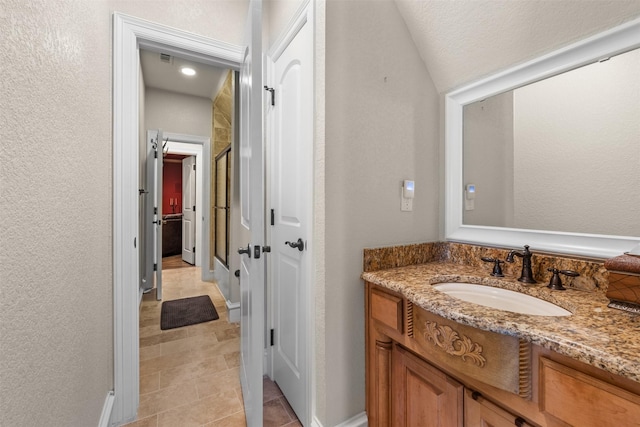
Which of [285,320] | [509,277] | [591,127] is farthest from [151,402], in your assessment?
[591,127]

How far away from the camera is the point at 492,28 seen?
4.05 feet

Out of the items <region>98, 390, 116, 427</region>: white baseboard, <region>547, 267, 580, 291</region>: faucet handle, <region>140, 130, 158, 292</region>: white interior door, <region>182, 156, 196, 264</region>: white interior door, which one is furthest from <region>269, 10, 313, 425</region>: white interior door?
<region>182, 156, 196, 264</region>: white interior door

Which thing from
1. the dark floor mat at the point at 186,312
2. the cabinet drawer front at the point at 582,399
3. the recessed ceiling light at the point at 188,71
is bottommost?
the dark floor mat at the point at 186,312

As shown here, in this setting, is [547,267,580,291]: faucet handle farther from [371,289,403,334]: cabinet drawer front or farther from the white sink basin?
[371,289,403,334]: cabinet drawer front

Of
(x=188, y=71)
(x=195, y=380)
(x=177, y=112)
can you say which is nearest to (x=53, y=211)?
(x=195, y=380)

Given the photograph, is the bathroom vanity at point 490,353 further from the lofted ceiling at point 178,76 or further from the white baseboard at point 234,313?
the lofted ceiling at point 178,76

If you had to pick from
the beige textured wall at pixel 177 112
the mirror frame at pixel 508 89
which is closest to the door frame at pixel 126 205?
the mirror frame at pixel 508 89

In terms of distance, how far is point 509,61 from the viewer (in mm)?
1274

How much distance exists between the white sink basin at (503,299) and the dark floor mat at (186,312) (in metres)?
2.50

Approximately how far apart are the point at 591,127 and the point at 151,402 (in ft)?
8.51

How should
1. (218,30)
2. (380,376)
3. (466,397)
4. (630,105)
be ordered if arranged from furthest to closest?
(218,30), (380,376), (630,105), (466,397)

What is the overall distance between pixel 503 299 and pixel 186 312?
3028mm

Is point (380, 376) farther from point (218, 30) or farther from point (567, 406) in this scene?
point (218, 30)

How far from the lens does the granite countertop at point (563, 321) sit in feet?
1.92
